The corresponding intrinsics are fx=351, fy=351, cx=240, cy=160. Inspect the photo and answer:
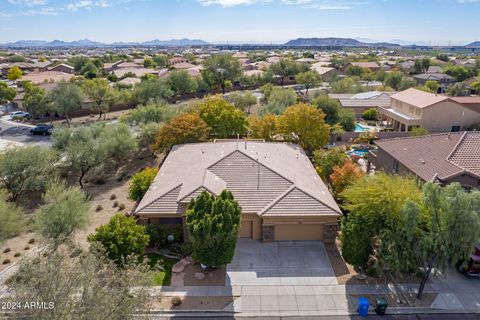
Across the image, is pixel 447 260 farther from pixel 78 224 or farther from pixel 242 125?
pixel 242 125

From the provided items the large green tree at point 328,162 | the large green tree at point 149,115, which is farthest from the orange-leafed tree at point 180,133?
the large green tree at point 328,162

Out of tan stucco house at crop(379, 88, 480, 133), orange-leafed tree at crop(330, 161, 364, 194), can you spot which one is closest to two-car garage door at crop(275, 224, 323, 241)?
orange-leafed tree at crop(330, 161, 364, 194)

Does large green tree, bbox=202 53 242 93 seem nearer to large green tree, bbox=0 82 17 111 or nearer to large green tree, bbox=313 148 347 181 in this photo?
large green tree, bbox=0 82 17 111

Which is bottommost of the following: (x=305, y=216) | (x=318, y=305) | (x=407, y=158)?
(x=318, y=305)

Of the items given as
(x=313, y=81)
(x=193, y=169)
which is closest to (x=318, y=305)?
(x=193, y=169)

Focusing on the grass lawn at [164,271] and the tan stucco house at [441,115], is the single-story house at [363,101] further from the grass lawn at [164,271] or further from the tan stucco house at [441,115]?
the grass lawn at [164,271]

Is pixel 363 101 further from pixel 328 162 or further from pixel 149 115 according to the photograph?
pixel 149 115

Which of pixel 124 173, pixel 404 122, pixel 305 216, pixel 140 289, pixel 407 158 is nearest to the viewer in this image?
pixel 140 289
